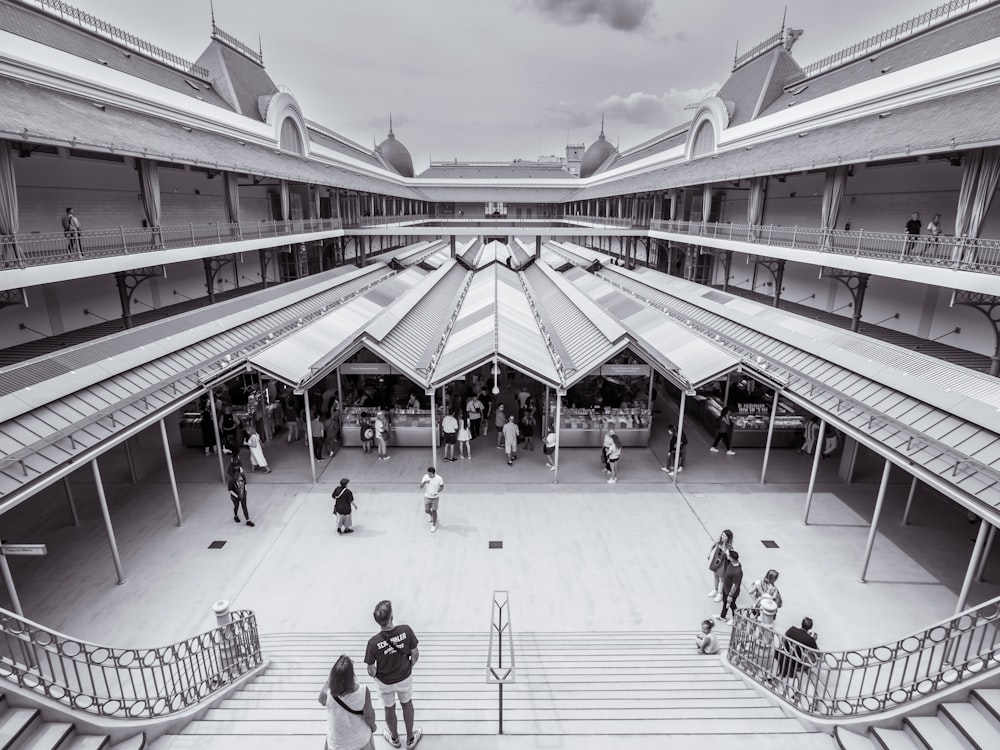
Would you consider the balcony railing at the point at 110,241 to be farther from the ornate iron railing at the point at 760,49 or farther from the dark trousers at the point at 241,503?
the ornate iron railing at the point at 760,49

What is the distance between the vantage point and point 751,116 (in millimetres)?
26281

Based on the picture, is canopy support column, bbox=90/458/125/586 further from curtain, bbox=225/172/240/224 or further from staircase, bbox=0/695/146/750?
curtain, bbox=225/172/240/224

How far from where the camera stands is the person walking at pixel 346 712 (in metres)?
4.70

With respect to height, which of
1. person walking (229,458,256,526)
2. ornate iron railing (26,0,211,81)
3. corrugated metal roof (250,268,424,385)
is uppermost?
ornate iron railing (26,0,211,81)

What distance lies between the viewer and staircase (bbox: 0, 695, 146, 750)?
5.04 meters

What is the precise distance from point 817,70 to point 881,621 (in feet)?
84.8

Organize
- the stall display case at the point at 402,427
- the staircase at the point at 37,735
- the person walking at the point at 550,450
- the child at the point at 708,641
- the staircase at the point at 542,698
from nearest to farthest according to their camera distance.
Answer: the staircase at the point at 37,735 → the staircase at the point at 542,698 → the child at the point at 708,641 → the person walking at the point at 550,450 → the stall display case at the point at 402,427

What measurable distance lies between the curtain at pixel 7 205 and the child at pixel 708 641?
13.3 m

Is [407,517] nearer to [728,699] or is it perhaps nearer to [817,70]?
[728,699]

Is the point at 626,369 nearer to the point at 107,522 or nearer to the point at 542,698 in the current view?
the point at 542,698

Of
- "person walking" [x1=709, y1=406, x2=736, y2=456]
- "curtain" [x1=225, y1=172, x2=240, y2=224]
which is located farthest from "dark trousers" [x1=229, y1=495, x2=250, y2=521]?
"person walking" [x1=709, y1=406, x2=736, y2=456]

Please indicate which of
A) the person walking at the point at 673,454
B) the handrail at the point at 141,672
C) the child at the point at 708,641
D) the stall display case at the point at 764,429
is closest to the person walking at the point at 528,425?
the person walking at the point at 673,454

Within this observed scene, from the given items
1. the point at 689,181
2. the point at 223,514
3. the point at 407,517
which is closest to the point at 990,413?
the point at 407,517

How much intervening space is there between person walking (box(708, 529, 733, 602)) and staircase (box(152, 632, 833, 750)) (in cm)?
122
